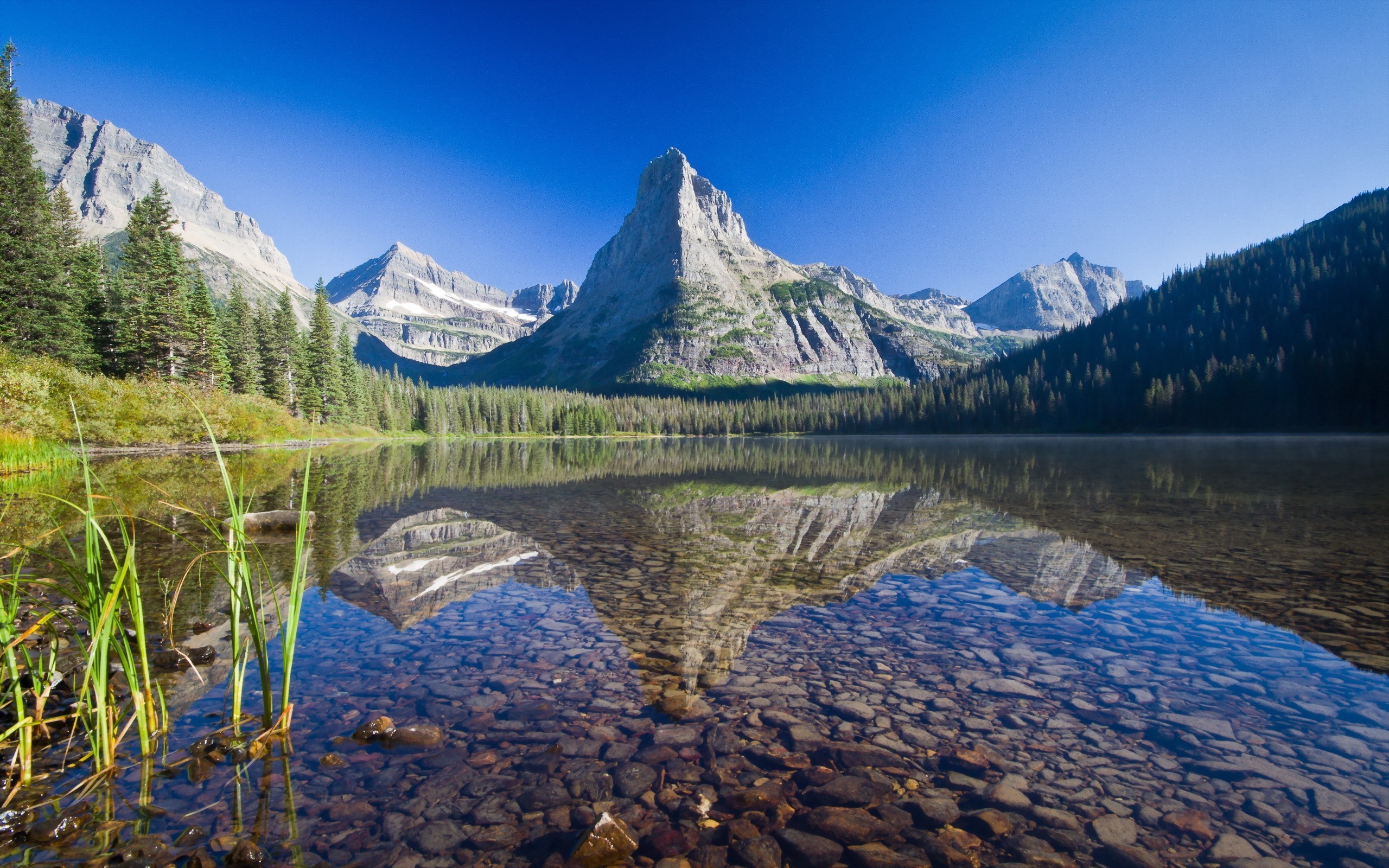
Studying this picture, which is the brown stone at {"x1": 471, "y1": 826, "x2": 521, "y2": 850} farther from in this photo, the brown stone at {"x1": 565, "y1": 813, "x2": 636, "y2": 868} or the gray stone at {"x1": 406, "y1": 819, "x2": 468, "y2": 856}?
the brown stone at {"x1": 565, "y1": 813, "x2": 636, "y2": 868}

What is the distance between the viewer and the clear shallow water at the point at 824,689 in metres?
4.84

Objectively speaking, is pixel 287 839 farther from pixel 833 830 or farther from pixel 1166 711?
pixel 1166 711

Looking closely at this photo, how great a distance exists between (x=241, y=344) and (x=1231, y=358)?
20743 centimetres

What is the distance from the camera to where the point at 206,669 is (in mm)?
7445

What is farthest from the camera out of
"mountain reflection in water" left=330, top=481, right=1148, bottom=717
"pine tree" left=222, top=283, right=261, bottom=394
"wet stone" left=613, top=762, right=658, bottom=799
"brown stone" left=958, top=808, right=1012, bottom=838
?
"pine tree" left=222, top=283, right=261, bottom=394

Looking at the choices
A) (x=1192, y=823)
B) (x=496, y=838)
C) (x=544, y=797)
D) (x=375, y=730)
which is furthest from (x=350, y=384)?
(x=1192, y=823)

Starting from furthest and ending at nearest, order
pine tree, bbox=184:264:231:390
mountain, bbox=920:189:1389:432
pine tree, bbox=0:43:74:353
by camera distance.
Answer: mountain, bbox=920:189:1389:432 → pine tree, bbox=184:264:231:390 → pine tree, bbox=0:43:74:353

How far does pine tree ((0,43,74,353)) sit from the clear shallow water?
3722 centimetres

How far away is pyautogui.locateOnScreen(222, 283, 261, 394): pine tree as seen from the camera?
2869 inches

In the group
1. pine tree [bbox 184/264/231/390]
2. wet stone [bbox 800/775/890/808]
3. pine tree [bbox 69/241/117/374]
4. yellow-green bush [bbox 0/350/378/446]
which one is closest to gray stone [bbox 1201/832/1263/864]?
wet stone [bbox 800/775/890/808]

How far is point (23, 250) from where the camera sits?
127 feet

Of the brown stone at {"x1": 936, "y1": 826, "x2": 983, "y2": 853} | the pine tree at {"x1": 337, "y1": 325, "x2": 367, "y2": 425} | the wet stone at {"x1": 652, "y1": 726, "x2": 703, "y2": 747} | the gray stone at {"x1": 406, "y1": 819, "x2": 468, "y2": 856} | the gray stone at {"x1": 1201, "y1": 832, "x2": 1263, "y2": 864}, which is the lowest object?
the brown stone at {"x1": 936, "y1": 826, "x2": 983, "y2": 853}

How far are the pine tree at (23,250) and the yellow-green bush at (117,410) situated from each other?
3298 mm

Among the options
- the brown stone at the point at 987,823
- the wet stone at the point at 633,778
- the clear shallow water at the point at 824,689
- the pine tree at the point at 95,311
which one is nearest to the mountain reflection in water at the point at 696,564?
the clear shallow water at the point at 824,689
